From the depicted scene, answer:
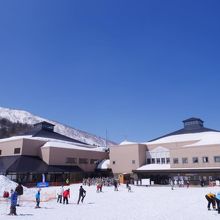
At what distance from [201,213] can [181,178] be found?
33.2 metres

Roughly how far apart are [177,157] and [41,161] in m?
27.9

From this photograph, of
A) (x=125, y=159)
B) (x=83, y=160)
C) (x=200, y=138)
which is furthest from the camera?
(x=83, y=160)

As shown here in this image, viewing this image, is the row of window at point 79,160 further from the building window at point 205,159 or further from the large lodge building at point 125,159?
the building window at point 205,159

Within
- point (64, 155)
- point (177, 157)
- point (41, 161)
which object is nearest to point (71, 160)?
point (64, 155)

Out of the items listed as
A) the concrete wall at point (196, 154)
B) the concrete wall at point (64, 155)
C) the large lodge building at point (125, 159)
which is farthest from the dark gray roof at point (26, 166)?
the concrete wall at point (196, 154)

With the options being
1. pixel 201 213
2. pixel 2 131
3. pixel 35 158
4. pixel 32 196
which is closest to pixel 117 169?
pixel 35 158

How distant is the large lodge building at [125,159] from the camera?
1900 inches

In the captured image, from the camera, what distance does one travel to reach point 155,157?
59375 mm

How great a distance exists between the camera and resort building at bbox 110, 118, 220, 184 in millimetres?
47844

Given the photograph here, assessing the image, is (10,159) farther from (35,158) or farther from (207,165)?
(207,165)

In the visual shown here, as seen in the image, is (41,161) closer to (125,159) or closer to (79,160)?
(79,160)

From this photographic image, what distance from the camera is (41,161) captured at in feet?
180

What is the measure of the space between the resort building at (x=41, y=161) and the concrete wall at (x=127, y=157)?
241 inches

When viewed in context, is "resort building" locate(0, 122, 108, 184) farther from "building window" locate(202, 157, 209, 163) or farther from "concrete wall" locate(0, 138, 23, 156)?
"building window" locate(202, 157, 209, 163)
